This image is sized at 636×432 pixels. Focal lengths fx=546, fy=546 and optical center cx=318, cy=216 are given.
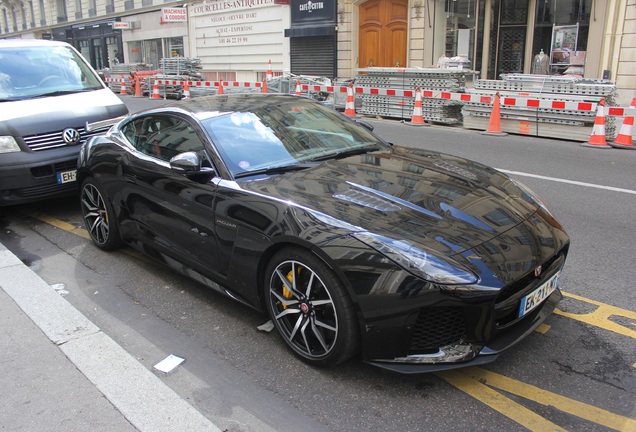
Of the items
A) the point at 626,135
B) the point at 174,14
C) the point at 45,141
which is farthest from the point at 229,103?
the point at 174,14

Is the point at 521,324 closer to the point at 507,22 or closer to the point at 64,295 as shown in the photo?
the point at 64,295

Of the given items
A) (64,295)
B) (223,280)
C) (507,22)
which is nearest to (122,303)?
(64,295)

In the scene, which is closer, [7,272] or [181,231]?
[181,231]

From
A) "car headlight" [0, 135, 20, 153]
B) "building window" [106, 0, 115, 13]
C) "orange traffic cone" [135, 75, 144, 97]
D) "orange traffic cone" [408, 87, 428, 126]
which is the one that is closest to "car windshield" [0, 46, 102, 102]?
"car headlight" [0, 135, 20, 153]

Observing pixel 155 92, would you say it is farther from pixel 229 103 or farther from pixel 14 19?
pixel 14 19

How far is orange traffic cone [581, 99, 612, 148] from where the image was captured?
10.5m

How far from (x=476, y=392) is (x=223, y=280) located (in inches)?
68.5

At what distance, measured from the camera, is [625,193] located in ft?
22.7

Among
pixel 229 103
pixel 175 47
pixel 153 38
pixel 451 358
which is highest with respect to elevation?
pixel 153 38

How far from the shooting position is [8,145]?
5805 mm

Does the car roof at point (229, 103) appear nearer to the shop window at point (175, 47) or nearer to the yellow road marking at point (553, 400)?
the yellow road marking at point (553, 400)

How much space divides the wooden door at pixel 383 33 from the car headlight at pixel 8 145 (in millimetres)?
17933

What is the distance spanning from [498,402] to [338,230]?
3.97 ft

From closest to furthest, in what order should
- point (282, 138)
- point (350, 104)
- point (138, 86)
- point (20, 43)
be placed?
1. point (282, 138)
2. point (20, 43)
3. point (350, 104)
4. point (138, 86)
